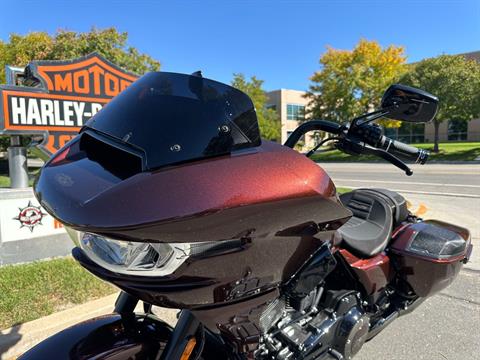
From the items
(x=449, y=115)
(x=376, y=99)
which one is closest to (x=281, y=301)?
(x=449, y=115)

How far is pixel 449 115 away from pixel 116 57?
67.7 feet

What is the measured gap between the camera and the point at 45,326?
9.58 ft

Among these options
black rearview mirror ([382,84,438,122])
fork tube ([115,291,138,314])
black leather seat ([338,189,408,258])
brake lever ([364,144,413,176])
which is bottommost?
fork tube ([115,291,138,314])

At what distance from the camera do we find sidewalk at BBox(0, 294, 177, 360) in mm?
2684

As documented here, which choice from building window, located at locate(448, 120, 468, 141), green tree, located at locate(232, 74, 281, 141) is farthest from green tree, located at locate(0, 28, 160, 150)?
building window, located at locate(448, 120, 468, 141)

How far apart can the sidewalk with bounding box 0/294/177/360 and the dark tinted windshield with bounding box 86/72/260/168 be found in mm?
2092

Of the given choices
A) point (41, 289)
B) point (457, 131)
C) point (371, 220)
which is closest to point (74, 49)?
point (41, 289)

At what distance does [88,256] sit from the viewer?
1.30 m

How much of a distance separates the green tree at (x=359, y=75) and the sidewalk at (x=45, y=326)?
1092 inches

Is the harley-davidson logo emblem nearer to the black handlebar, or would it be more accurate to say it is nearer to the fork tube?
the fork tube

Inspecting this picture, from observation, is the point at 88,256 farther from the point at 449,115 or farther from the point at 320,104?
the point at 320,104

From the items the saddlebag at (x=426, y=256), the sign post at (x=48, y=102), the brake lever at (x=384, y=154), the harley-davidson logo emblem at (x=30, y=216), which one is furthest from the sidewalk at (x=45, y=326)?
the sign post at (x=48, y=102)

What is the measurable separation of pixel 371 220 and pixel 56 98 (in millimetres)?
4335

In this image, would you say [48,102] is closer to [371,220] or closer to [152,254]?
[371,220]
